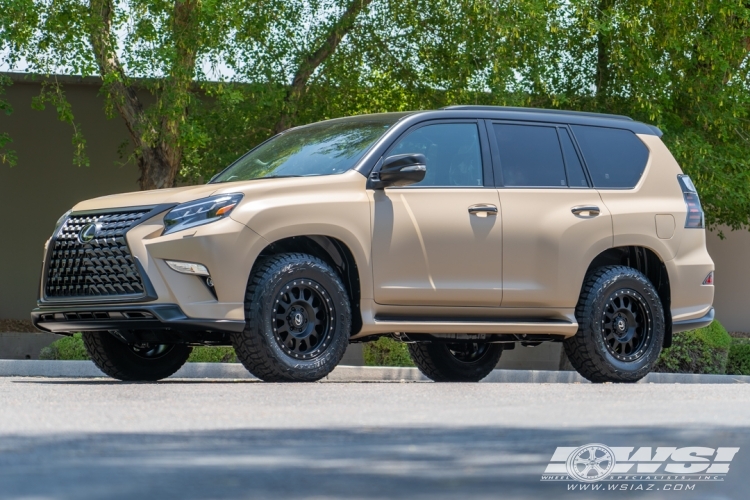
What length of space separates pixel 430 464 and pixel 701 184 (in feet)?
48.2

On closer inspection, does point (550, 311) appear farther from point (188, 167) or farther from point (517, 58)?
point (188, 167)

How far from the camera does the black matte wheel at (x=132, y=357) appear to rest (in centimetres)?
923

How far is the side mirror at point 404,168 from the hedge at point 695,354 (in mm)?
9161

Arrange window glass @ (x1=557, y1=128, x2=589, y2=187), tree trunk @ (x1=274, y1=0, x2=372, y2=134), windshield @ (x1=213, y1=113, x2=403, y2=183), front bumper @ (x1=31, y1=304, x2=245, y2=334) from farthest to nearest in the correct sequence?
tree trunk @ (x1=274, y1=0, x2=372, y2=134), window glass @ (x1=557, y1=128, x2=589, y2=187), windshield @ (x1=213, y1=113, x2=403, y2=183), front bumper @ (x1=31, y1=304, x2=245, y2=334)

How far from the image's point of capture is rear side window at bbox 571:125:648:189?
982 centimetres

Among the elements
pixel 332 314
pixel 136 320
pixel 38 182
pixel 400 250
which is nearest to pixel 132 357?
pixel 136 320

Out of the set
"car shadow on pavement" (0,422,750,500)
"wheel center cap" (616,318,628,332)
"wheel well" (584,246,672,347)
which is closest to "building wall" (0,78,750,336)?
"wheel well" (584,246,672,347)

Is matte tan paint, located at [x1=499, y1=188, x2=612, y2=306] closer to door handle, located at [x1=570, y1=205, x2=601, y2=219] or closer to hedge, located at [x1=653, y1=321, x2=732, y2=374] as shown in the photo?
door handle, located at [x1=570, y1=205, x2=601, y2=219]

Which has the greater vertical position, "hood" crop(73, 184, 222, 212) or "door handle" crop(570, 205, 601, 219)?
"hood" crop(73, 184, 222, 212)

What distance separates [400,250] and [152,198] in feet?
5.76

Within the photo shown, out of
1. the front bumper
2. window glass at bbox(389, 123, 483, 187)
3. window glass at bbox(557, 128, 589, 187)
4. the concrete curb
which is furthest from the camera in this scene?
the concrete curb

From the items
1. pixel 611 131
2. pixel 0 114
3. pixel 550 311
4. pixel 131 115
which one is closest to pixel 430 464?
pixel 550 311

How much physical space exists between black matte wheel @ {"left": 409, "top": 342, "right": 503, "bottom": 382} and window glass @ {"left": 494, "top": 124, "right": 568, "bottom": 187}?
204 cm

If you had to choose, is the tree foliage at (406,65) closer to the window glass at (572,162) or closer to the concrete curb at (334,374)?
the concrete curb at (334,374)
